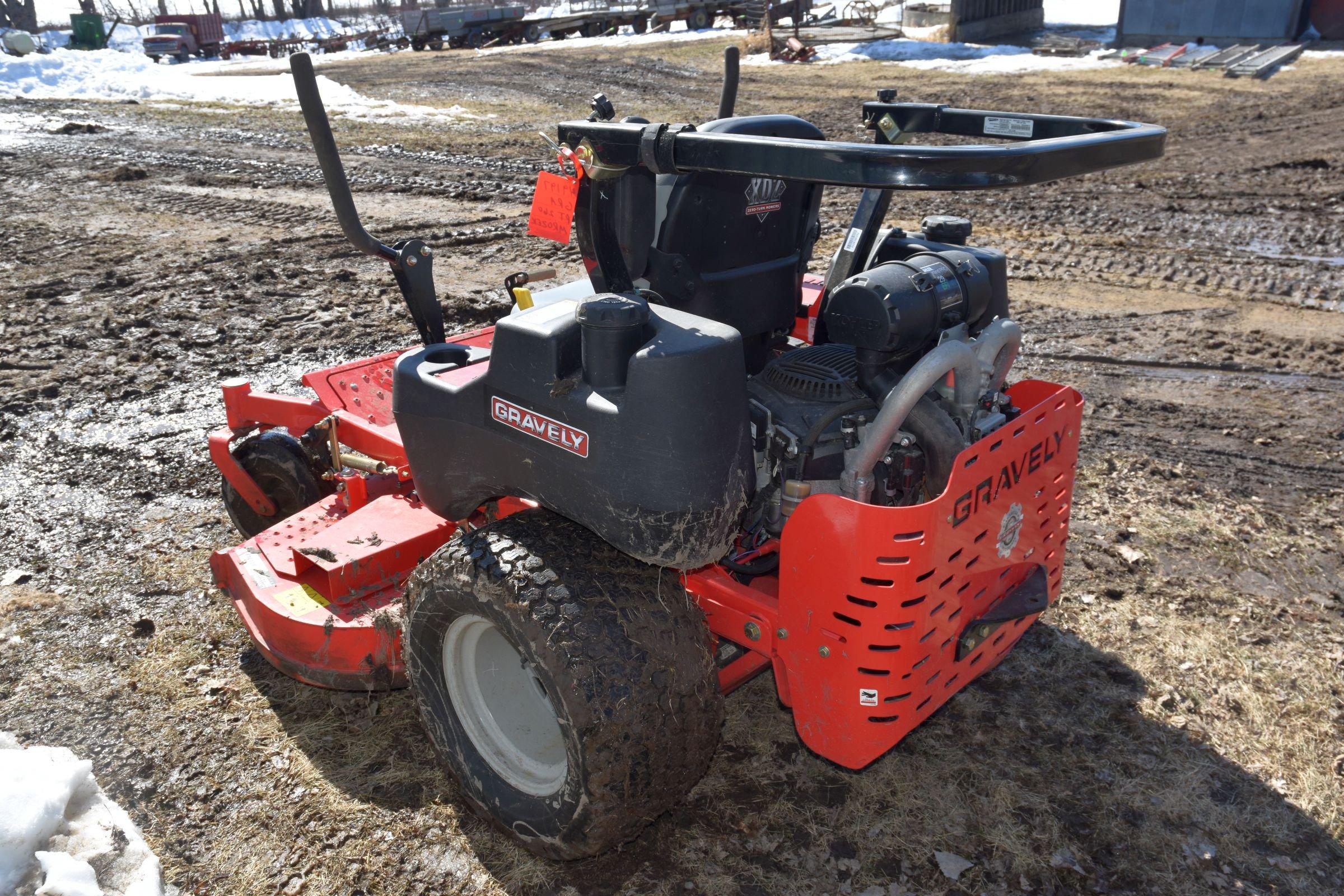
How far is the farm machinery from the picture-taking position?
2.06m

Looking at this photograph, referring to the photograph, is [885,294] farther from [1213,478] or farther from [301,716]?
[1213,478]

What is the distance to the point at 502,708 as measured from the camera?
8.54 feet

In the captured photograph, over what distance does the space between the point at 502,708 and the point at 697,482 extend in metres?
0.93

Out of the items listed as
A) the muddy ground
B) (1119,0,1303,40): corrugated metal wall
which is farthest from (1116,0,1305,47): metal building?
the muddy ground

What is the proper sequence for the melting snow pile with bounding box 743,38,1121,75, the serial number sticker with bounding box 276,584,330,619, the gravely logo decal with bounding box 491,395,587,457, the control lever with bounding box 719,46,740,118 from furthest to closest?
the melting snow pile with bounding box 743,38,1121,75 < the control lever with bounding box 719,46,740,118 < the serial number sticker with bounding box 276,584,330,619 < the gravely logo decal with bounding box 491,395,587,457

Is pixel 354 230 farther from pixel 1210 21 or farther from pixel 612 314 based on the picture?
pixel 1210 21

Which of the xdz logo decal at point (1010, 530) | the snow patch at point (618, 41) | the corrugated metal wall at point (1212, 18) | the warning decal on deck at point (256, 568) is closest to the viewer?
the xdz logo decal at point (1010, 530)

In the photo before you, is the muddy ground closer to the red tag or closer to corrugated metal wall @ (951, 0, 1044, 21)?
the red tag

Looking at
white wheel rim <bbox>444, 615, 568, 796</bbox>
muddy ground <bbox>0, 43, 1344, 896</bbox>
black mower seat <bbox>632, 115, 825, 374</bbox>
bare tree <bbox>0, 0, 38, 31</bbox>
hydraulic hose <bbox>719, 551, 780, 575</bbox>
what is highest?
bare tree <bbox>0, 0, 38, 31</bbox>

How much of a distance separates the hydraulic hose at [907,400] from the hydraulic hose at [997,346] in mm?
61

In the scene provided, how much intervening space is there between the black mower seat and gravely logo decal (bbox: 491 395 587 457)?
649mm

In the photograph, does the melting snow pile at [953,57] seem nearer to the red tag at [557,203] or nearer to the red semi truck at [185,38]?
the red tag at [557,203]

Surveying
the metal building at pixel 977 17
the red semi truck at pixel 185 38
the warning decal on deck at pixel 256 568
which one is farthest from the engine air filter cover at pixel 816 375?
the red semi truck at pixel 185 38

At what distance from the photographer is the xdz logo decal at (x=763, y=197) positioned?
2736 mm
